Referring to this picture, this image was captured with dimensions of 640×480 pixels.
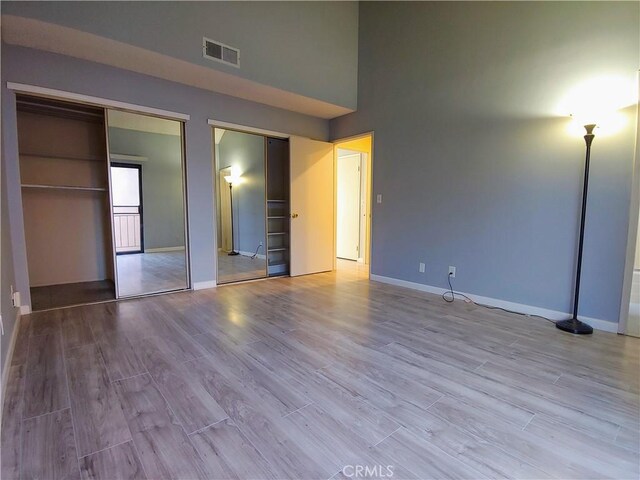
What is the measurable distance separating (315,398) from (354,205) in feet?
16.4

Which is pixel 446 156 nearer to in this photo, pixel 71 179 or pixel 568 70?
pixel 568 70

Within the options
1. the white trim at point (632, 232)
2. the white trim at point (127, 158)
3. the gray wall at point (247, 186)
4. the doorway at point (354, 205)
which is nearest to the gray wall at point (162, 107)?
the gray wall at point (247, 186)

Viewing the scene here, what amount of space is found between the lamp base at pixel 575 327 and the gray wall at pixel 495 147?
0.46 feet

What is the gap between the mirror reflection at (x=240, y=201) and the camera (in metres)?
5.84

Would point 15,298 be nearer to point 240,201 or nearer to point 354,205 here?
point 240,201

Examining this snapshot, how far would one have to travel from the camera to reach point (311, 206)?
4957 millimetres

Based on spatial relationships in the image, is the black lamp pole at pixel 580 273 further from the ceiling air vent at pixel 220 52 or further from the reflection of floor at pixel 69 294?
the reflection of floor at pixel 69 294

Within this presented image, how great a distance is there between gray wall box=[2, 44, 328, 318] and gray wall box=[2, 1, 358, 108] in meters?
0.64

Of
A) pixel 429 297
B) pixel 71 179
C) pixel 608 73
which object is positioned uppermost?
pixel 608 73

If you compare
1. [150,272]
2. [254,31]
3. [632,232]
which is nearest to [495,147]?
[632,232]

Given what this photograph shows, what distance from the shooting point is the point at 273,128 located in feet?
14.7

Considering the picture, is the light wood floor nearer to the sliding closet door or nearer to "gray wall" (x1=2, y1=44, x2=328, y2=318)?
"gray wall" (x1=2, y1=44, x2=328, y2=318)

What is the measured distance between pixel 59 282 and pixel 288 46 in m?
4.28

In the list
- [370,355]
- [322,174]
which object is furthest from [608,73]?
[322,174]
